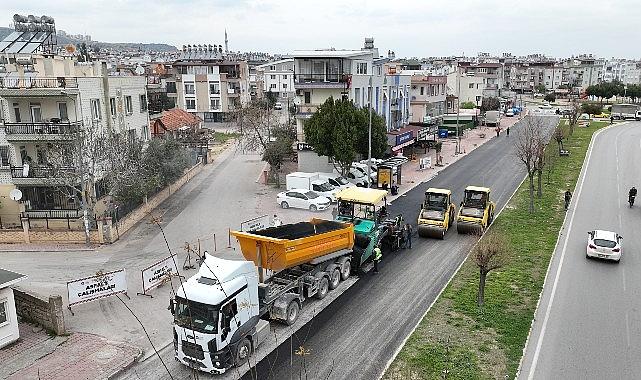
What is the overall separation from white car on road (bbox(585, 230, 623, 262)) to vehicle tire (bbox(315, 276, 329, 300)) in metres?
11.6

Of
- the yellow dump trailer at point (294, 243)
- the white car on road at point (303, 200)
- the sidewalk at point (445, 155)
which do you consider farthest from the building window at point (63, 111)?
the sidewalk at point (445, 155)

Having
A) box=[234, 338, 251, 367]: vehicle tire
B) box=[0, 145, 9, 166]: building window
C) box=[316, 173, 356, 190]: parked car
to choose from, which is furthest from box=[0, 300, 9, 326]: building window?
box=[316, 173, 356, 190]: parked car

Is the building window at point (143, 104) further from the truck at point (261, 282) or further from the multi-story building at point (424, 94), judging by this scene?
the multi-story building at point (424, 94)

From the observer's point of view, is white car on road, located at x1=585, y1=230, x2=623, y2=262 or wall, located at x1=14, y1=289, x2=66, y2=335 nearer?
wall, located at x1=14, y1=289, x2=66, y2=335

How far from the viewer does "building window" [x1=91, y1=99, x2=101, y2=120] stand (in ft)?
97.5

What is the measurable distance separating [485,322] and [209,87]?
69457 mm

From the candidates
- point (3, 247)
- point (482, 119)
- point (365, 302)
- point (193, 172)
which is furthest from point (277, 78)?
point (365, 302)

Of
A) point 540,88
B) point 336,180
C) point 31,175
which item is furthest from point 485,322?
point 540,88

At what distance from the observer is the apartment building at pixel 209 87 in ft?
255

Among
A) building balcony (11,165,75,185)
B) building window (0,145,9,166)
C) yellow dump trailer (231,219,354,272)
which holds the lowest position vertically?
yellow dump trailer (231,219,354,272)

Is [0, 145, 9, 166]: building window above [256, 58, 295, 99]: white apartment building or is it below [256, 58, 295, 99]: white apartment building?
below

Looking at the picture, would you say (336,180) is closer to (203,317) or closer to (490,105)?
(203,317)

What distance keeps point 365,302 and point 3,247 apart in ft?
60.1

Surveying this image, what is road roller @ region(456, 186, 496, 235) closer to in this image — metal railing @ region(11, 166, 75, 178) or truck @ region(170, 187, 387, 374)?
truck @ region(170, 187, 387, 374)
